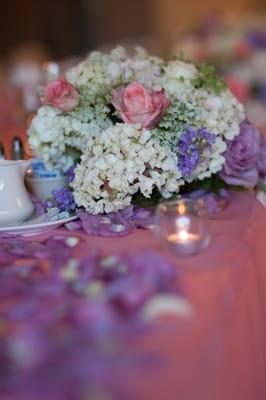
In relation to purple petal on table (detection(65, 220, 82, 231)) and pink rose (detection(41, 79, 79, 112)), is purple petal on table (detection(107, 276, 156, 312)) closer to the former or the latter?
purple petal on table (detection(65, 220, 82, 231))

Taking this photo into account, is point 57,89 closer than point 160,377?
No

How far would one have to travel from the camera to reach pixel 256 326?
1141mm

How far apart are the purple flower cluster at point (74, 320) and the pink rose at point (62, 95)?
1.56 feet

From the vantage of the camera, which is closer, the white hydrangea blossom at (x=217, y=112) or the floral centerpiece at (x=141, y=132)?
the floral centerpiece at (x=141, y=132)

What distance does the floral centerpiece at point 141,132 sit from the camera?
1279 millimetres

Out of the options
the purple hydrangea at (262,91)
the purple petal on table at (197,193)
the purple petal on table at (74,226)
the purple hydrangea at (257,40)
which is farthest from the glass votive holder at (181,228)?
the purple hydrangea at (257,40)

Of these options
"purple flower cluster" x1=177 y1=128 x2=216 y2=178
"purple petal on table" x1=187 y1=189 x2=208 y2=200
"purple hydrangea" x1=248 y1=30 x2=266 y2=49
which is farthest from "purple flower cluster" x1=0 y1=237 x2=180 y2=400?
"purple hydrangea" x1=248 y1=30 x2=266 y2=49

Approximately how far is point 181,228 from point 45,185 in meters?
0.51

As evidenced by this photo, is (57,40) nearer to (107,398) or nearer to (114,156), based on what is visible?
(114,156)

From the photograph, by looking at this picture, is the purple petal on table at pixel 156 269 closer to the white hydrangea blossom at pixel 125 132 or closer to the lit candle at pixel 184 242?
the lit candle at pixel 184 242

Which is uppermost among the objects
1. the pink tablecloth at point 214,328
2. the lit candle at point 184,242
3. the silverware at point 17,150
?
the silverware at point 17,150

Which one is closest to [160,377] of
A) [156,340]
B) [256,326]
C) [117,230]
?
[156,340]

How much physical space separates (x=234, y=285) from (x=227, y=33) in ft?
10.2

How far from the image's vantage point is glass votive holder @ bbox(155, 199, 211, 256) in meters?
1.08
